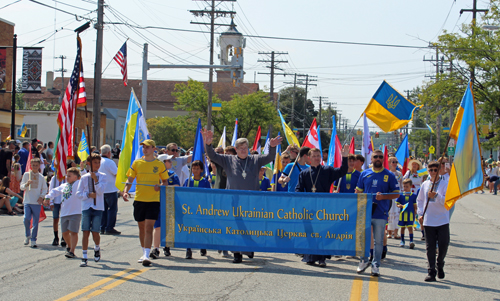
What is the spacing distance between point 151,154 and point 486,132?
3993cm

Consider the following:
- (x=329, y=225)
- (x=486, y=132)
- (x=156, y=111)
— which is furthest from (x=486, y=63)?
(x=156, y=111)

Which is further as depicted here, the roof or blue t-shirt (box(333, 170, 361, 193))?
the roof

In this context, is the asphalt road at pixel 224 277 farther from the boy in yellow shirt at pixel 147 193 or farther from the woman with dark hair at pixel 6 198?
Result: the woman with dark hair at pixel 6 198

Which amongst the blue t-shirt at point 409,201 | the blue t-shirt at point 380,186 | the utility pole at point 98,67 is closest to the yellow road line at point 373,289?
the blue t-shirt at point 380,186

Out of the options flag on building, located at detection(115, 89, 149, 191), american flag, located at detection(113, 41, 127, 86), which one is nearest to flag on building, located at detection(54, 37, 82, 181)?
flag on building, located at detection(115, 89, 149, 191)

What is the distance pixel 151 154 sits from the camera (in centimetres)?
820

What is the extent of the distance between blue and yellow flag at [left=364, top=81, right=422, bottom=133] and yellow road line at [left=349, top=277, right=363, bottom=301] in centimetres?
400

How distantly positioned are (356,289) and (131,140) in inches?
223

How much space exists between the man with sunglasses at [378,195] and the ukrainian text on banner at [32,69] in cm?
1906

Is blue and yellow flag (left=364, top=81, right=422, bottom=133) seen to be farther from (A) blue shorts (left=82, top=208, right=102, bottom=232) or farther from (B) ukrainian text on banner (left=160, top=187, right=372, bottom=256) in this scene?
(A) blue shorts (left=82, top=208, right=102, bottom=232)

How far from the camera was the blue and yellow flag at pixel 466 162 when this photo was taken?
7.06 meters

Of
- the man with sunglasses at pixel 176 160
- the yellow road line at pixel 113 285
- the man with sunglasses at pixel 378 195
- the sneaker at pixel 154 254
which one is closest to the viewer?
the yellow road line at pixel 113 285

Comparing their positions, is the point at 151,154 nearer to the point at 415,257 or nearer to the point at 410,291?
the point at 410,291

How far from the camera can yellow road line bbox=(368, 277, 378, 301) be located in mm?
6395
